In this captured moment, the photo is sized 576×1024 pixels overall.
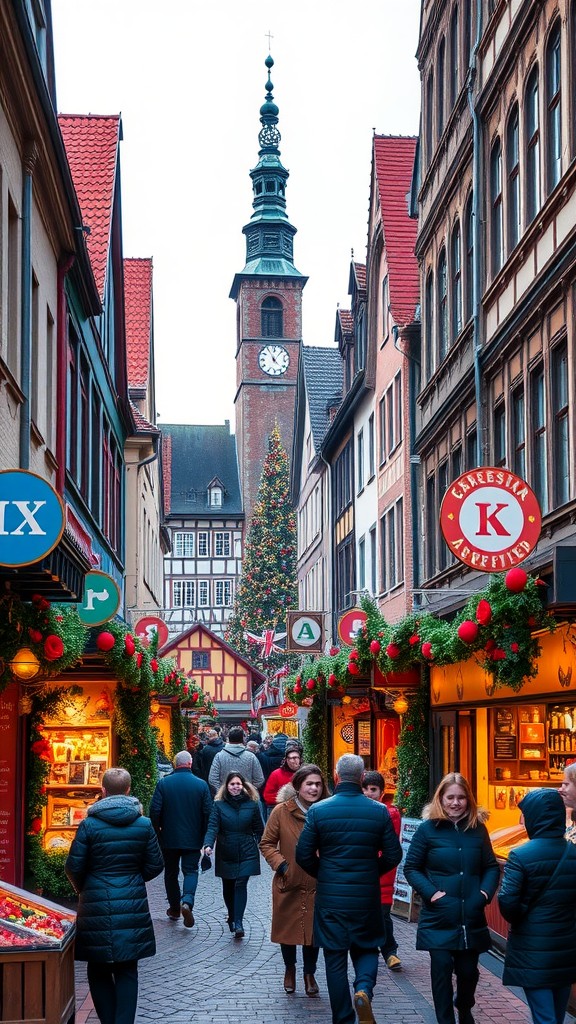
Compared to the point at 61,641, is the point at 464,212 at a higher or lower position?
higher

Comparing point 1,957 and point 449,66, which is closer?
point 1,957

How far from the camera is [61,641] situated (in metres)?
12.5

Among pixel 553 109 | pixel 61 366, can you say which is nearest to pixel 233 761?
pixel 61 366

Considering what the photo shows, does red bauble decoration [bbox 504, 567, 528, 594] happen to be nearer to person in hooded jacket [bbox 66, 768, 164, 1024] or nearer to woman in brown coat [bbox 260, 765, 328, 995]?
woman in brown coat [bbox 260, 765, 328, 995]

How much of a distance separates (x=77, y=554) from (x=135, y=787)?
8796mm

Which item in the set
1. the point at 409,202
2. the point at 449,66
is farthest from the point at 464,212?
the point at 409,202

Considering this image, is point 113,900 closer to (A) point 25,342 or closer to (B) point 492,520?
(B) point 492,520

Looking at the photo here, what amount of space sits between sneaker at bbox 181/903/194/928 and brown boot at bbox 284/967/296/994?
3390 millimetres

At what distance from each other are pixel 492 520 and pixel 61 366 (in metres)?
7.77

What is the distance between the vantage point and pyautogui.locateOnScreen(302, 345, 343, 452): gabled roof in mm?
53688

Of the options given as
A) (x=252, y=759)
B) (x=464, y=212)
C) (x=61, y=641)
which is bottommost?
(x=252, y=759)

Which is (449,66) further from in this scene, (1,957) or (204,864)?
(1,957)

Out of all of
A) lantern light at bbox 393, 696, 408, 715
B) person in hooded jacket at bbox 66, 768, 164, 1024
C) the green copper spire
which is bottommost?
person in hooded jacket at bbox 66, 768, 164, 1024

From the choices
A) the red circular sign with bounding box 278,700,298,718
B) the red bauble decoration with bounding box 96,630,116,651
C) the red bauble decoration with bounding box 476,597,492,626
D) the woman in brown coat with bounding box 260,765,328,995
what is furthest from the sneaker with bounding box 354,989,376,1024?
the red circular sign with bounding box 278,700,298,718
